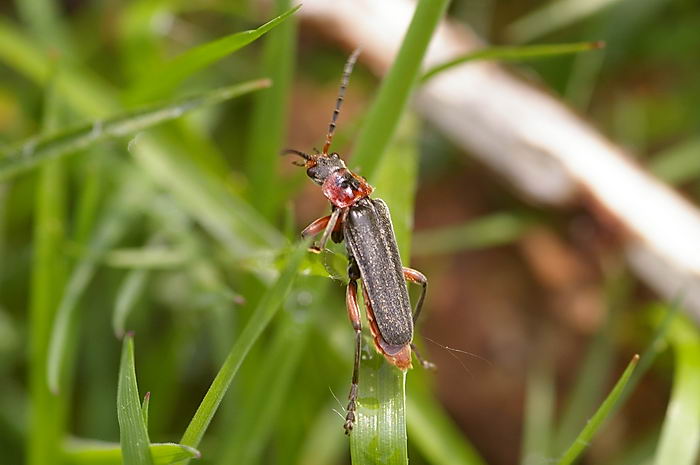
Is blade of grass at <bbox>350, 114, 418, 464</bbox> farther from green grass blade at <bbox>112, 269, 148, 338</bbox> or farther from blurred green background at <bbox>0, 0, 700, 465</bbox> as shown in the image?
green grass blade at <bbox>112, 269, 148, 338</bbox>

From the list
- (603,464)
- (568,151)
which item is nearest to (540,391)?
(603,464)

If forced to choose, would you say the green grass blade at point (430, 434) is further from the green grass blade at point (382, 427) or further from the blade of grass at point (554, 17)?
the blade of grass at point (554, 17)

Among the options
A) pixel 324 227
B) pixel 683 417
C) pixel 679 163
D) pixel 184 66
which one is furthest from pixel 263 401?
pixel 679 163

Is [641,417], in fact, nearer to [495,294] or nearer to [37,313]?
[495,294]

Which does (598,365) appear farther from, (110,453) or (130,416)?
(130,416)

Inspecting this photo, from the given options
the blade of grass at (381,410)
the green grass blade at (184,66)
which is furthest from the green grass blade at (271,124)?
the blade of grass at (381,410)

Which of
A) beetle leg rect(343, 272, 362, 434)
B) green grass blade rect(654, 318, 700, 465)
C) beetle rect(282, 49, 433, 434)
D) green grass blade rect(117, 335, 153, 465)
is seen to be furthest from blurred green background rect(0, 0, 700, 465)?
green grass blade rect(117, 335, 153, 465)
